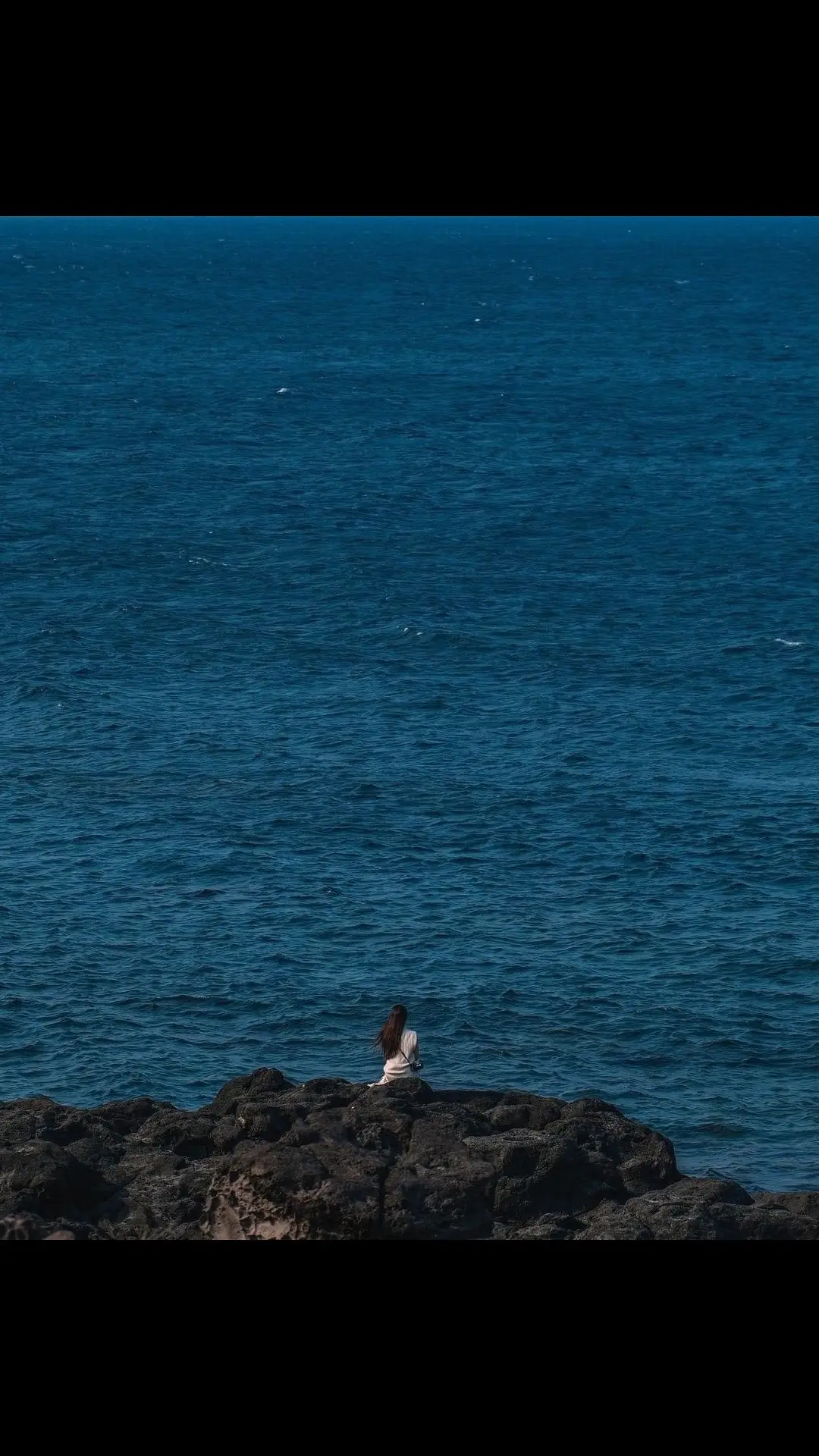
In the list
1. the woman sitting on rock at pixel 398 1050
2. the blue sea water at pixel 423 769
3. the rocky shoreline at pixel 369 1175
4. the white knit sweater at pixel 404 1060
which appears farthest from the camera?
the blue sea water at pixel 423 769

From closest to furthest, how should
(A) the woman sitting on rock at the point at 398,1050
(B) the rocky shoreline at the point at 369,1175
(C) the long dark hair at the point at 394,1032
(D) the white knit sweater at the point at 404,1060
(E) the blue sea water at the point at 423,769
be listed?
(B) the rocky shoreline at the point at 369,1175
(C) the long dark hair at the point at 394,1032
(A) the woman sitting on rock at the point at 398,1050
(D) the white knit sweater at the point at 404,1060
(E) the blue sea water at the point at 423,769

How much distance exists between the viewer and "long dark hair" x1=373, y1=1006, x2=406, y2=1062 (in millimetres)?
36406

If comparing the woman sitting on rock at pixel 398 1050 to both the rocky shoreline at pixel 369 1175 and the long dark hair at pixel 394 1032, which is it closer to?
the long dark hair at pixel 394 1032

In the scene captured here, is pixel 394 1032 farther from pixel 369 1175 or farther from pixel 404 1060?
pixel 369 1175

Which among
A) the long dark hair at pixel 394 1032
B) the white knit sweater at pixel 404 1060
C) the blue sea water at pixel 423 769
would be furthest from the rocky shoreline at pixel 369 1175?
the blue sea water at pixel 423 769

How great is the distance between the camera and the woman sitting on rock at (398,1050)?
3728 cm

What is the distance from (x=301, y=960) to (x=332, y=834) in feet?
39.0

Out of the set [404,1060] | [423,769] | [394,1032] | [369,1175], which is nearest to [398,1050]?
[404,1060]

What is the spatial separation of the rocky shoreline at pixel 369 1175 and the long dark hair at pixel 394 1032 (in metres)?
1.18

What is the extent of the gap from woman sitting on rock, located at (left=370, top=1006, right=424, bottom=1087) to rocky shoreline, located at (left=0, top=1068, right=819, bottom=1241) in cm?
42

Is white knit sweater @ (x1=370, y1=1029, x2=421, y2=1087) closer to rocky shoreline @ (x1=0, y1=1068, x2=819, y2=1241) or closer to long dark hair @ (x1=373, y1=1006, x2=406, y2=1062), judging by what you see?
long dark hair @ (x1=373, y1=1006, x2=406, y2=1062)

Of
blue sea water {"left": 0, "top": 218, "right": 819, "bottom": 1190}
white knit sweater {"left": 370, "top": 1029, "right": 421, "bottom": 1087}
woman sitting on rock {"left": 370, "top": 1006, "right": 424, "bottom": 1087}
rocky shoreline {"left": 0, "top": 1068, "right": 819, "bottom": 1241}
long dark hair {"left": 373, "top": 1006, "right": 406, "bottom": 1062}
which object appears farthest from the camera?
blue sea water {"left": 0, "top": 218, "right": 819, "bottom": 1190}

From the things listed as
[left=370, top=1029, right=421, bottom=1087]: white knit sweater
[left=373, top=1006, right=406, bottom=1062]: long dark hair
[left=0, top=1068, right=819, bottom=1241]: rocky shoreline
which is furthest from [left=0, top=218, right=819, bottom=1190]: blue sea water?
[left=373, top=1006, right=406, bottom=1062]: long dark hair
